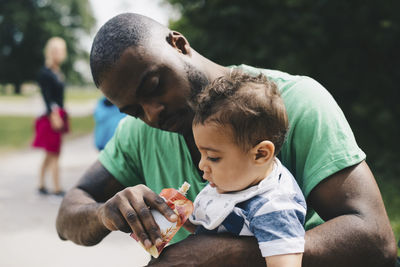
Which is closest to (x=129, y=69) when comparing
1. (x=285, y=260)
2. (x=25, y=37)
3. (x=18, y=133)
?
(x=285, y=260)

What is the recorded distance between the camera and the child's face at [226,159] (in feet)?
5.17

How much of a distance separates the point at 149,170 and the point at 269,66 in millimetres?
5778

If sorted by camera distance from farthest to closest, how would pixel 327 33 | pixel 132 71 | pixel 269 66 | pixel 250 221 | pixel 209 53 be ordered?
pixel 209 53
pixel 269 66
pixel 327 33
pixel 132 71
pixel 250 221

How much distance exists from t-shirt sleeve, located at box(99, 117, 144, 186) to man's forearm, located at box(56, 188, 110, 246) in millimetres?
173

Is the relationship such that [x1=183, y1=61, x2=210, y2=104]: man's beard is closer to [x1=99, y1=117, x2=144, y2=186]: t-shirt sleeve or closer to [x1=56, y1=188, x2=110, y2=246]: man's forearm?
[x1=99, y1=117, x2=144, y2=186]: t-shirt sleeve

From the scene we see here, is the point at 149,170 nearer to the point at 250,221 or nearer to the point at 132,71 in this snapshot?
the point at 132,71

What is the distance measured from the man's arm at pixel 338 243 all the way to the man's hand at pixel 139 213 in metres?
0.10

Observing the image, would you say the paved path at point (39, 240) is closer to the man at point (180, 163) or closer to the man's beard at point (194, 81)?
the man at point (180, 163)

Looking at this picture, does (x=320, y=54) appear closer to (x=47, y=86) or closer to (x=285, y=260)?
(x=47, y=86)

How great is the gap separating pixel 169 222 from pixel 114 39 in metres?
0.79

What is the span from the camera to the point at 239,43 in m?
8.09

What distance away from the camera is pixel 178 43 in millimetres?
2121

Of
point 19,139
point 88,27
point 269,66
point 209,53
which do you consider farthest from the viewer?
point 88,27

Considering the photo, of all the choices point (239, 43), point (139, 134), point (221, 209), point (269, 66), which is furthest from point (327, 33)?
point (221, 209)
